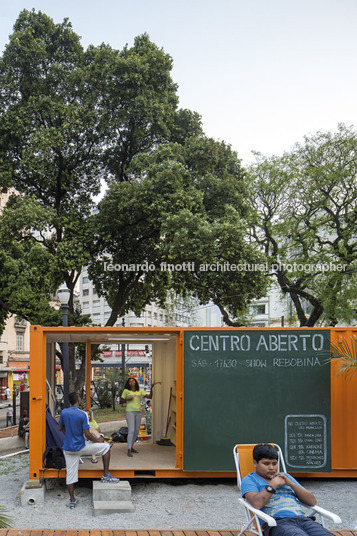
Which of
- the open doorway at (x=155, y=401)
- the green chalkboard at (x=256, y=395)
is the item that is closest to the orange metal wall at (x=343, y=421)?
the green chalkboard at (x=256, y=395)

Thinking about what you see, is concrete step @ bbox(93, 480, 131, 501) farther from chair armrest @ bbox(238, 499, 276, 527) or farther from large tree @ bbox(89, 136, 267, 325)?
large tree @ bbox(89, 136, 267, 325)

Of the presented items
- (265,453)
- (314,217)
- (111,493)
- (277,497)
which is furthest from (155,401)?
(314,217)

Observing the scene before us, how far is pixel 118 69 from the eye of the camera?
21.5 m

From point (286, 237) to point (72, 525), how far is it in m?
20.9

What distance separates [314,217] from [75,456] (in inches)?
831

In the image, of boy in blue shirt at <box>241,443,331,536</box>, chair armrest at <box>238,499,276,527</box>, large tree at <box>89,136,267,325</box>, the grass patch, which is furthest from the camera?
the grass patch

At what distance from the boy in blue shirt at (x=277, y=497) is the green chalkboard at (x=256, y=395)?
3517 mm

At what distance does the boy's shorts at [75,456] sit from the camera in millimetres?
8031

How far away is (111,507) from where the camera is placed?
7.69 meters

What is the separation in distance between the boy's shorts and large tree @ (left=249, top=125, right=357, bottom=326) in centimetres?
1751

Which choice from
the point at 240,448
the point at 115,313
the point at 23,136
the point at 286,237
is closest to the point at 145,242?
the point at 115,313

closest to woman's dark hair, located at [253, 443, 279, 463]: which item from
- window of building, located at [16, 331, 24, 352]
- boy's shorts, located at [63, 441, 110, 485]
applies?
boy's shorts, located at [63, 441, 110, 485]

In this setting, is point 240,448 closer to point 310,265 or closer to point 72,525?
point 72,525

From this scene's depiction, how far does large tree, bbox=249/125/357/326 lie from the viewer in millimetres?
24719
